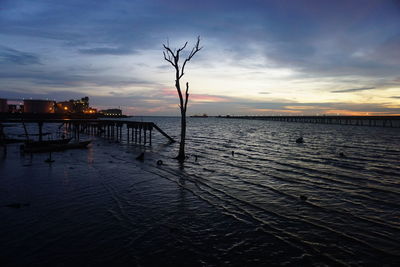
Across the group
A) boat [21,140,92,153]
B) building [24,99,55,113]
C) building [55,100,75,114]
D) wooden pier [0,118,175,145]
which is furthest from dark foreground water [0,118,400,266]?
building [55,100,75,114]

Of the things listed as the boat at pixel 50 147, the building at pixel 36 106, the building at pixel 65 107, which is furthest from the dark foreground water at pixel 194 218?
the building at pixel 65 107

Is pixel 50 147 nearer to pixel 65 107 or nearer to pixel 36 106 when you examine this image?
pixel 36 106

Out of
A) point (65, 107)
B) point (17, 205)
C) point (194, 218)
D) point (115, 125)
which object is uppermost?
point (65, 107)

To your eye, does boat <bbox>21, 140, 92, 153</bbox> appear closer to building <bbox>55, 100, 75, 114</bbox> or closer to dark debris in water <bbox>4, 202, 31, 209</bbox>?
dark debris in water <bbox>4, 202, 31, 209</bbox>

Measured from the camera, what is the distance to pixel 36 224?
8680 millimetres

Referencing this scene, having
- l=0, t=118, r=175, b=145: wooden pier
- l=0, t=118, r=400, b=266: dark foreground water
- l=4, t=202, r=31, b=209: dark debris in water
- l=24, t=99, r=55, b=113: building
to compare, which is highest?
l=24, t=99, r=55, b=113: building

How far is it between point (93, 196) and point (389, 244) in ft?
39.7

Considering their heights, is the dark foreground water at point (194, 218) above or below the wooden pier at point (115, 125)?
below

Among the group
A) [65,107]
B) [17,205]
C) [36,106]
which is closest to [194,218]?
[17,205]

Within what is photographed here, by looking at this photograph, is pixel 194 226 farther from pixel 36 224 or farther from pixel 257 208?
pixel 36 224

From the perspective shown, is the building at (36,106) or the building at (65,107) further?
the building at (65,107)

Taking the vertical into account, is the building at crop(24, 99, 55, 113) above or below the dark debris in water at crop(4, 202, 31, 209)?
above

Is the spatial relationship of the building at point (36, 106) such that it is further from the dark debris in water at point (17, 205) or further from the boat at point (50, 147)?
the dark debris in water at point (17, 205)

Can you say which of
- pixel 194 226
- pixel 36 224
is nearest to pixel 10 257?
pixel 36 224
